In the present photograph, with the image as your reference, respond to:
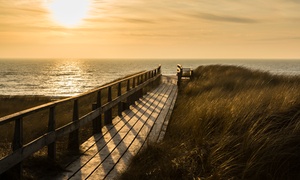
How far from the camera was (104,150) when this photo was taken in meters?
7.71

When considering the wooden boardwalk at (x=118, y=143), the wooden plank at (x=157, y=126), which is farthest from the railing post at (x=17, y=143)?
the wooden plank at (x=157, y=126)

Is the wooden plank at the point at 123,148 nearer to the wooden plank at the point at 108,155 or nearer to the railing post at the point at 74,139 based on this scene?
the wooden plank at the point at 108,155

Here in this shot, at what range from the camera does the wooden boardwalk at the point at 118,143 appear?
6.23 m

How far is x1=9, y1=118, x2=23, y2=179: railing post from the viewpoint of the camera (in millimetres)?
5164

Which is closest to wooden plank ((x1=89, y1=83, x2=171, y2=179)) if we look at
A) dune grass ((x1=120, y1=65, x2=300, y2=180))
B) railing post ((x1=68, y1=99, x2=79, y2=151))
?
dune grass ((x1=120, y1=65, x2=300, y2=180))

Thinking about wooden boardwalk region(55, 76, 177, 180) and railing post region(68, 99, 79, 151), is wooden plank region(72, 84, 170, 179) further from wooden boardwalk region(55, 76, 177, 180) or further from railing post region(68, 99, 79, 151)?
railing post region(68, 99, 79, 151)

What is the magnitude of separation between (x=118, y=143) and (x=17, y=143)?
3394 mm

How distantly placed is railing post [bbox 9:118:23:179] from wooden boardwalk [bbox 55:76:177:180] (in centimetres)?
70

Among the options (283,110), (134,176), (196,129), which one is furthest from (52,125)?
(283,110)

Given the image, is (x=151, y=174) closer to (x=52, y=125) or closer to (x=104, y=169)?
(x=104, y=169)

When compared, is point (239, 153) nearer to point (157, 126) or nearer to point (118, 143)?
point (118, 143)

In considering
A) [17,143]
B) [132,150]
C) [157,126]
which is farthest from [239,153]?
[157,126]

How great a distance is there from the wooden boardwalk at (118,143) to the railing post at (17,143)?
0.70 metres

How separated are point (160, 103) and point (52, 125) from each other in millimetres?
9639
